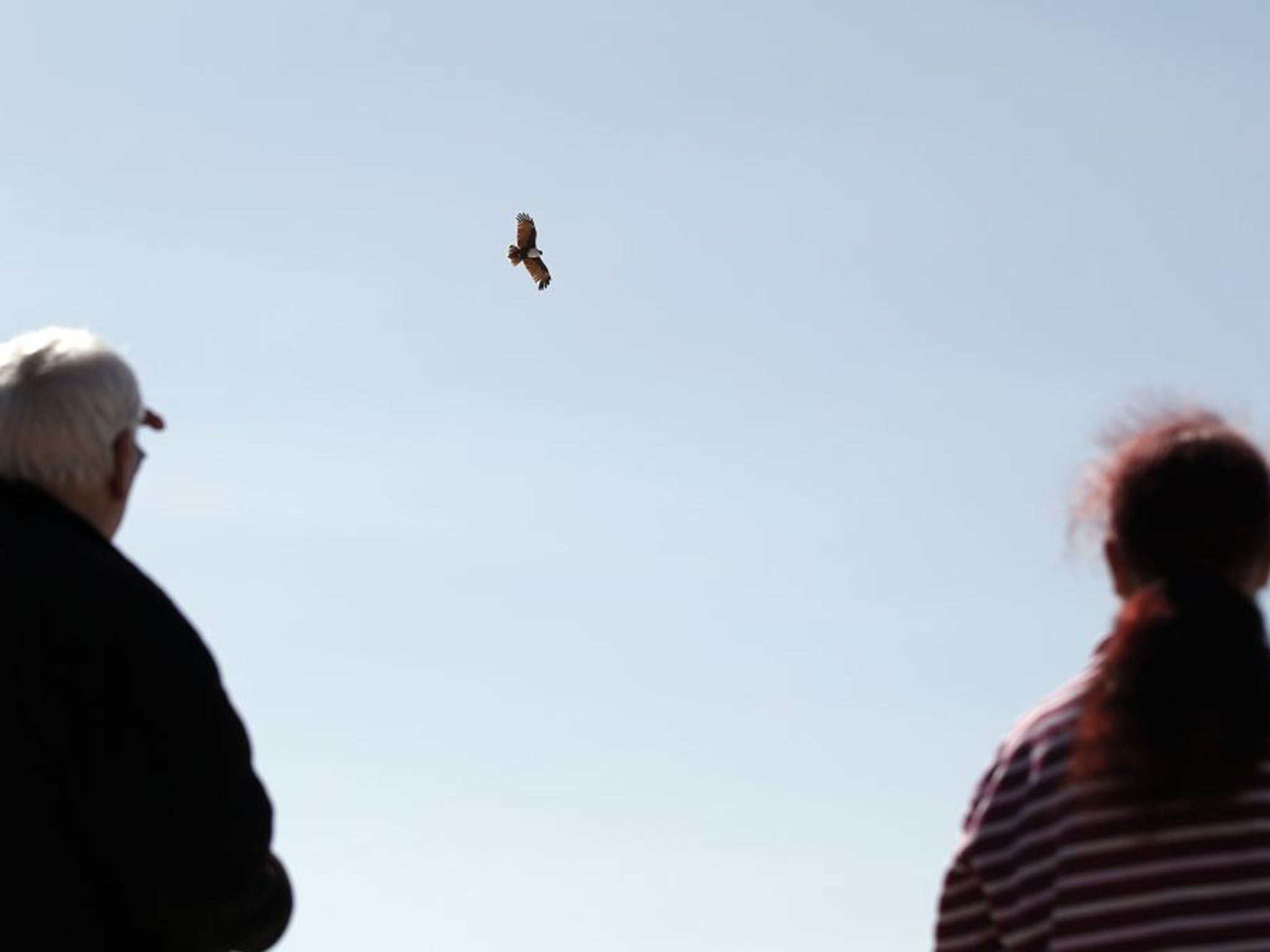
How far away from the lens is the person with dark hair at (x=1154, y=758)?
410 centimetres

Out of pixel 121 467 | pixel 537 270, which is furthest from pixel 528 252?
pixel 121 467

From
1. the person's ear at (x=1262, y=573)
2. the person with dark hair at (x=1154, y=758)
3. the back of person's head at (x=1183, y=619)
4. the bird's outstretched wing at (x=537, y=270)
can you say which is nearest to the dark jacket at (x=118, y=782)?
the person with dark hair at (x=1154, y=758)

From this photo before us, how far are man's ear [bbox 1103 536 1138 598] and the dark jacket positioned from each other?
73.1 inches

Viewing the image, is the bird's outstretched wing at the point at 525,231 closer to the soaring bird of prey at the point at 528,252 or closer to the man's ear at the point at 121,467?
the soaring bird of prey at the point at 528,252

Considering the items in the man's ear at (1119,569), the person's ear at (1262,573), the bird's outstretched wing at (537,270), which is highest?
the person's ear at (1262,573)

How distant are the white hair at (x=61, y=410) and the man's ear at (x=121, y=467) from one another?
17 millimetres

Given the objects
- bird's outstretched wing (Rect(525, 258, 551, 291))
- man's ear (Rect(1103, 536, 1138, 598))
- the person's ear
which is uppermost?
the person's ear

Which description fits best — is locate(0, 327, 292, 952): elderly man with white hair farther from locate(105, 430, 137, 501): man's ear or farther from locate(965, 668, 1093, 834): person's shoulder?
locate(965, 668, 1093, 834): person's shoulder

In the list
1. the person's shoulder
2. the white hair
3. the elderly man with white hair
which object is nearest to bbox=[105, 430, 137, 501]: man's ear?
the white hair

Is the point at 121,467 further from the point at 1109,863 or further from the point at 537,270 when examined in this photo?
the point at 537,270

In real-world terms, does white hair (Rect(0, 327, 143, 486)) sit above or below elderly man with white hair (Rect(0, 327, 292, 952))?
above

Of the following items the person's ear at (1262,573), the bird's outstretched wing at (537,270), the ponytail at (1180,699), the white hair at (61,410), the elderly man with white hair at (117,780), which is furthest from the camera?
the bird's outstretched wing at (537,270)

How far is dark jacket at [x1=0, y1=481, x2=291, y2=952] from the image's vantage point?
16.3 ft

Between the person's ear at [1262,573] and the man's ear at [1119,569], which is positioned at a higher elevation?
the person's ear at [1262,573]
